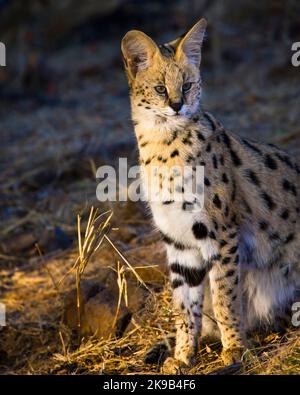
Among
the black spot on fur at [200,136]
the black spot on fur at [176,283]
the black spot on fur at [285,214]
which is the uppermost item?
the black spot on fur at [200,136]

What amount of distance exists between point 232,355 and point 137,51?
1.72m

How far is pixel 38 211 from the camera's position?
6746 millimetres

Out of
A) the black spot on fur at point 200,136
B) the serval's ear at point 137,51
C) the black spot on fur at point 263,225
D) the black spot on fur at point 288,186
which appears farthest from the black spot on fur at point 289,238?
the serval's ear at point 137,51

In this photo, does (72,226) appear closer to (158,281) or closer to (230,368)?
(158,281)

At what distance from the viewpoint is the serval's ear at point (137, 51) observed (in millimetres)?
4293

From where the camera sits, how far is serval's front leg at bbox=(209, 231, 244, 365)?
4.19 metres

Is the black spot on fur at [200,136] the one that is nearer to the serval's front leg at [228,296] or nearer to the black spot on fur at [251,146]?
the black spot on fur at [251,146]

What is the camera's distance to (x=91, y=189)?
692 cm

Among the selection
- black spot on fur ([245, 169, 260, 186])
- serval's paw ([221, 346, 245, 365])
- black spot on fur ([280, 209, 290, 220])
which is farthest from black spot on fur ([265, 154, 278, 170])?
serval's paw ([221, 346, 245, 365])

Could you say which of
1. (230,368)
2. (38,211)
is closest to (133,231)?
(38,211)

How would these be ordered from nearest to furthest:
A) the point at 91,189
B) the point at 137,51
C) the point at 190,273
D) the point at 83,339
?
the point at 137,51 → the point at 190,273 → the point at 83,339 → the point at 91,189

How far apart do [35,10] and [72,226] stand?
19.9 ft

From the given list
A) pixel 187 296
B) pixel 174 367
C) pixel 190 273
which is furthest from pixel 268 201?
pixel 174 367

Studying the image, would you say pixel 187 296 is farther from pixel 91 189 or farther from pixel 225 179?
pixel 91 189
